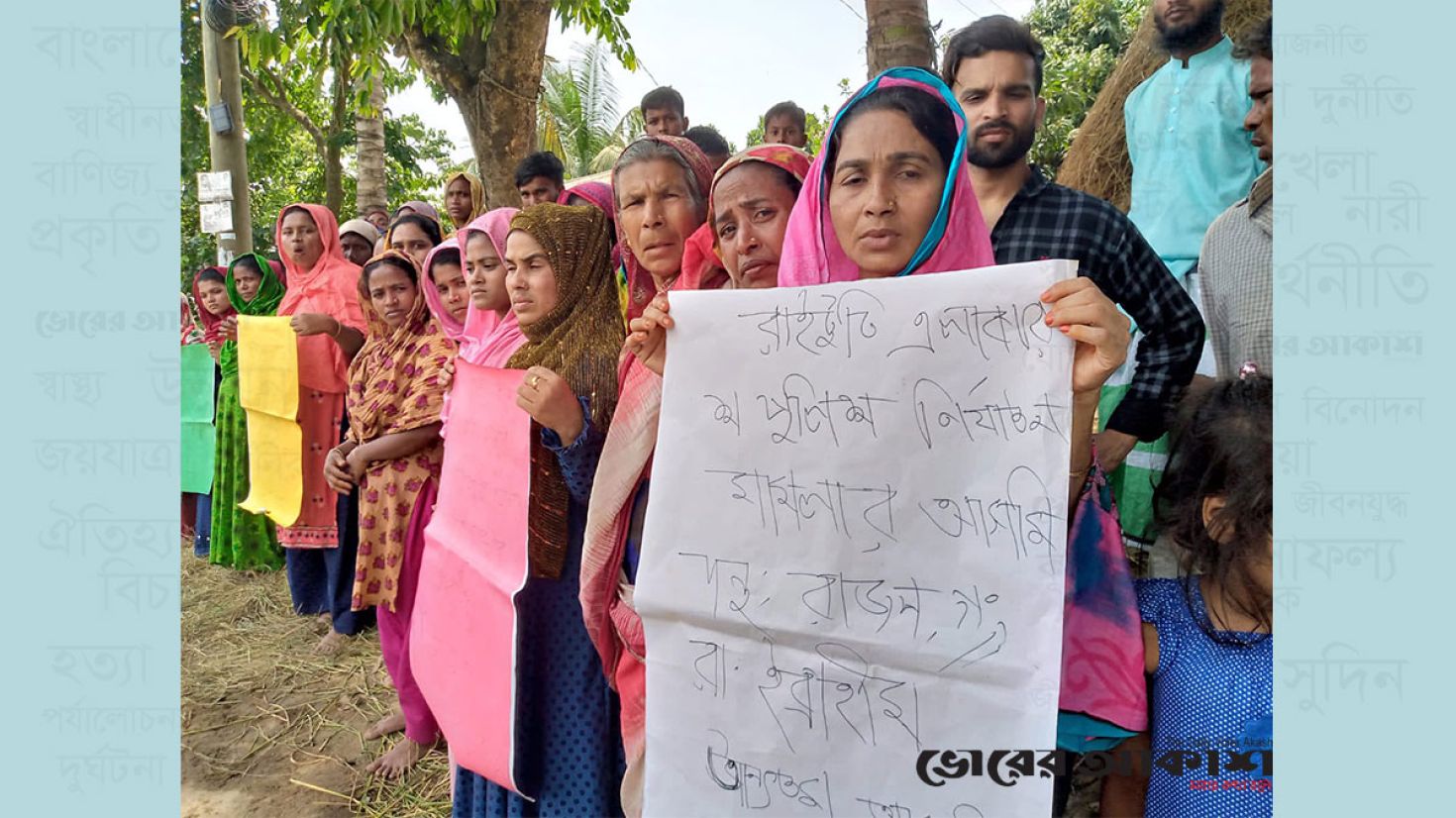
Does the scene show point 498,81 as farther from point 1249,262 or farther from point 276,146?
point 276,146

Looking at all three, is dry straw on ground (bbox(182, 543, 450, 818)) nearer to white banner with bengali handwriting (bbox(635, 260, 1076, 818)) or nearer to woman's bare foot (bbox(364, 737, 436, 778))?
woman's bare foot (bbox(364, 737, 436, 778))

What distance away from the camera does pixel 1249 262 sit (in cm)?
187

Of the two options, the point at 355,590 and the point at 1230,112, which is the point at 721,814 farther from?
the point at 1230,112

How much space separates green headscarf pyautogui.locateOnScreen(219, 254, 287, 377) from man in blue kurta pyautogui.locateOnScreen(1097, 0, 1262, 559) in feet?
14.4

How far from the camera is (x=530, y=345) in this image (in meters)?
2.01

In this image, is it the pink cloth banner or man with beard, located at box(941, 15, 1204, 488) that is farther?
the pink cloth banner

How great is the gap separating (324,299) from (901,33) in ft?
10.1

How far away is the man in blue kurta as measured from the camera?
235cm

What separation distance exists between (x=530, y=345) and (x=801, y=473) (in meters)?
0.96

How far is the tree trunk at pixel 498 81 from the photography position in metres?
5.49

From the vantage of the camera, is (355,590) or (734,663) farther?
(355,590)

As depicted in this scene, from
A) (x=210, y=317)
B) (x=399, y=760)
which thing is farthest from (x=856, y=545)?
(x=210, y=317)

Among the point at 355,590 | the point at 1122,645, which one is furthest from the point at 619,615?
the point at 355,590

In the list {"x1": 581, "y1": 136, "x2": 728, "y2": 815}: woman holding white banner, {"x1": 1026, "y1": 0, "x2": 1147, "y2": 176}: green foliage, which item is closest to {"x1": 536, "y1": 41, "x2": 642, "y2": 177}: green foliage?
{"x1": 1026, "y1": 0, "x2": 1147, "y2": 176}: green foliage
